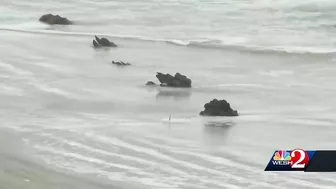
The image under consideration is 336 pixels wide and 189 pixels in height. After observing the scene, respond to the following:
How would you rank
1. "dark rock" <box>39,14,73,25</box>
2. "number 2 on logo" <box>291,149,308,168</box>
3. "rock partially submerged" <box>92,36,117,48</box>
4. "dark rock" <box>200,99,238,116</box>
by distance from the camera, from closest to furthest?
"number 2 on logo" <box>291,149,308,168</box> < "dark rock" <box>200,99,238,116</box> < "rock partially submerged" <box>92,36,117,48</box> < "dark rock" <box>39,14,73,25</box>

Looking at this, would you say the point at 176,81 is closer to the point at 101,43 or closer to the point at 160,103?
the point at 160,103

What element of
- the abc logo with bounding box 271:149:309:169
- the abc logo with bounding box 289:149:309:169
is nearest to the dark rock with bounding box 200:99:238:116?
the abc logo with bounding box 271:149:309:169

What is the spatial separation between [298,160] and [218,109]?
3.64 m

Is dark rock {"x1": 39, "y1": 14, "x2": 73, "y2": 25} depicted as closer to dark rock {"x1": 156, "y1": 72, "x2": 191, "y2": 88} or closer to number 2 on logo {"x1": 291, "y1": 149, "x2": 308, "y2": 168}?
dark rock {"x1": 156, "y1": 72, "x2": 191, "y2": 88}

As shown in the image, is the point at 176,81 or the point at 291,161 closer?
the point at 291,161

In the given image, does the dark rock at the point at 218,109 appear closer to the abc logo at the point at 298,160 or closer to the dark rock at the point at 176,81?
the dark rock at the point at 176,81

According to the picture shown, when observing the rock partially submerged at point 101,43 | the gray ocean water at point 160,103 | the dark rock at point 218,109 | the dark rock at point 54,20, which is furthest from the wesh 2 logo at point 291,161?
the dark rock at point 54,20

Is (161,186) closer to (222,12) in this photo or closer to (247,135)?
(247,135)

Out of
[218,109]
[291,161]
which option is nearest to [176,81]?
[218,109]

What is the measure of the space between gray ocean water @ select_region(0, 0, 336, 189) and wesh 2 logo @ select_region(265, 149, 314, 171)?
0.13 metres

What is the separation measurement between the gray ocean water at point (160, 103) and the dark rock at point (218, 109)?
A: 7.4 inches

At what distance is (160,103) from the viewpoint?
46.5 ft

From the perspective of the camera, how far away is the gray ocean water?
10.0 m

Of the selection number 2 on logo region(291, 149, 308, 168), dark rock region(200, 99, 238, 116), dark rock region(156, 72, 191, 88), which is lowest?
number 2 on logo region(291, 149, 308, 168)
